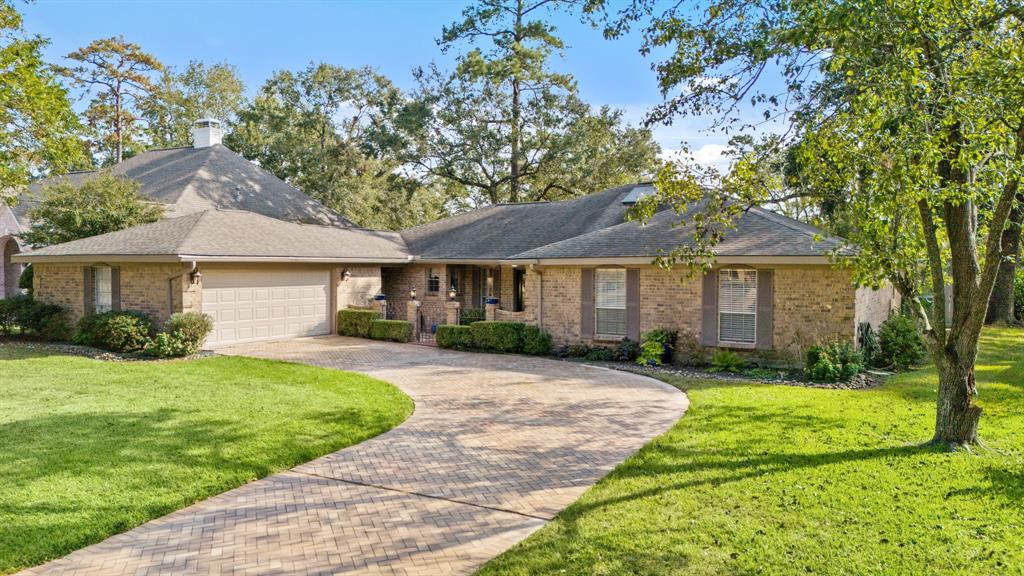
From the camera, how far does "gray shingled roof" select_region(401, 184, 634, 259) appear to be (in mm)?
21344

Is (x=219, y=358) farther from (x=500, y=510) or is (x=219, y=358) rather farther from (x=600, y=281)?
(x=500, y=510)

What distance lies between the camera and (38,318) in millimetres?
17922

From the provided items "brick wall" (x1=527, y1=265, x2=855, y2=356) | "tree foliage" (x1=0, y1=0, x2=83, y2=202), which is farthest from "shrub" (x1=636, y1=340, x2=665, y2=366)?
"tree foliage" (x1=0, y1=0, x2=83, y2=202)

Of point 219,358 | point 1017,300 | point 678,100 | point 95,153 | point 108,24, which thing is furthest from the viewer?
point 95,153

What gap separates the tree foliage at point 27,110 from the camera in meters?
17.2

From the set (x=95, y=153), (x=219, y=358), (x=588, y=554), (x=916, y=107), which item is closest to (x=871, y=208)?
(x=916, y=107)

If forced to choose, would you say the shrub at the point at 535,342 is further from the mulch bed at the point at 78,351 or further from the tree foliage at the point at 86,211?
the tree foliage at the point at 86,211

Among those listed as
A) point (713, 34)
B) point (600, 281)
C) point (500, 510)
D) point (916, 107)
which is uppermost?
point (713, 34)

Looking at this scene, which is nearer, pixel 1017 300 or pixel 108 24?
pixel 1017 300

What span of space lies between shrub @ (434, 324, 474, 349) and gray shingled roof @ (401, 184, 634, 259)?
3336 mm

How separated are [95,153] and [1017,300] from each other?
50.8 meters

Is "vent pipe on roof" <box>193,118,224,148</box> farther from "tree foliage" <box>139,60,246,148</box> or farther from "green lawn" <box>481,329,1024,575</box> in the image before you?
"green lawn" <box>481,329,1024,575</box>

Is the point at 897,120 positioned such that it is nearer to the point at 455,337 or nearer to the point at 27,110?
the point at 455,337

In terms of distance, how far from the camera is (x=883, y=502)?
6.07 m
